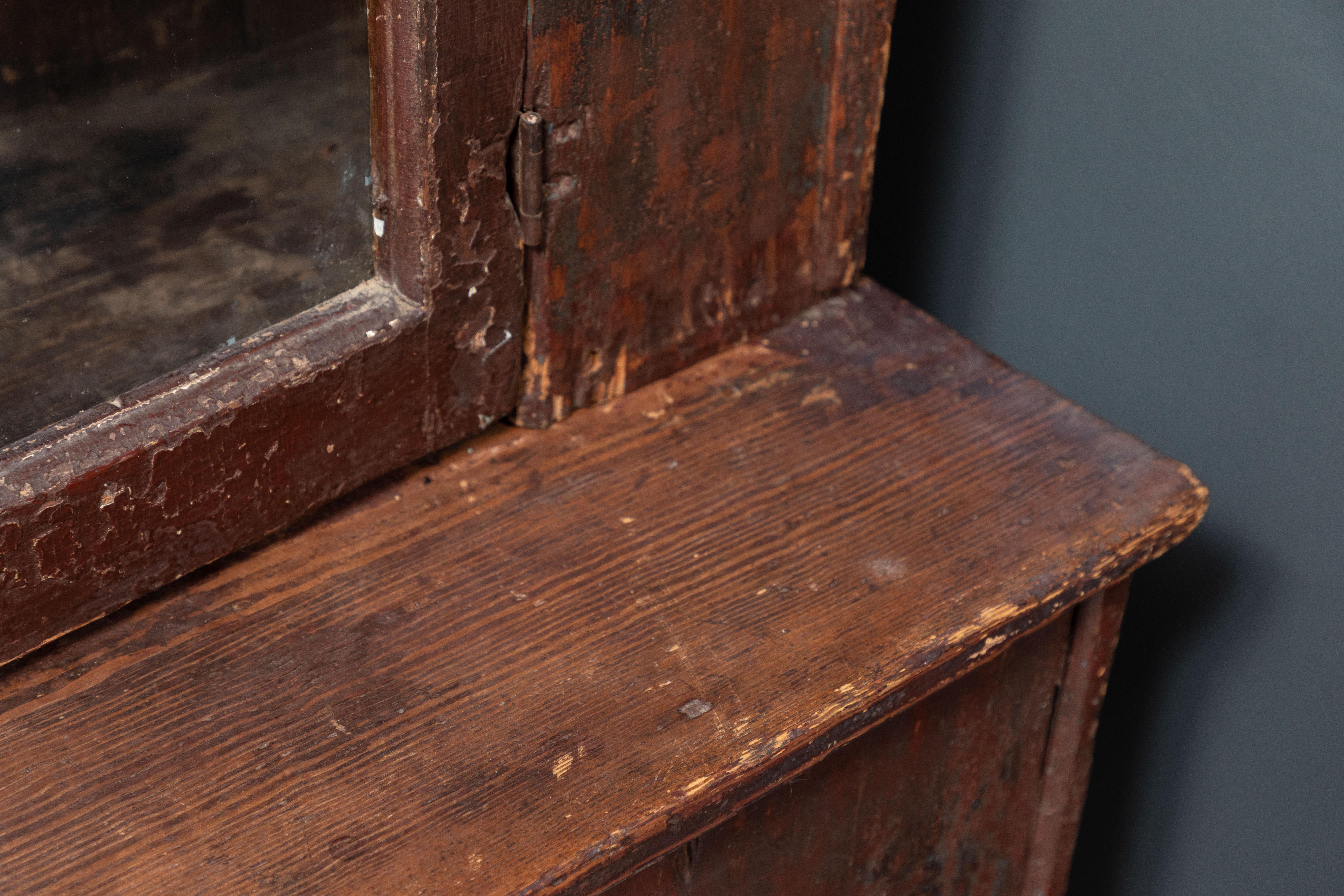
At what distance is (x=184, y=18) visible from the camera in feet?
2.80

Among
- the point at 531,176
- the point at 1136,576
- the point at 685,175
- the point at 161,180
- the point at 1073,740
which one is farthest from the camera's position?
the point at 1136,576

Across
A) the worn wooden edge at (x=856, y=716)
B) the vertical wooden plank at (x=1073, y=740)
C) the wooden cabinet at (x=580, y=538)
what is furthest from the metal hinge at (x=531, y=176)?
the vertical wooden plank at (x=1073, y=740)

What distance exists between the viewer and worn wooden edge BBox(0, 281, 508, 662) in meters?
0.89

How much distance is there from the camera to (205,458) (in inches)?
37.2

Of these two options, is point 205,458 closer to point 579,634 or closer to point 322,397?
point 322,397

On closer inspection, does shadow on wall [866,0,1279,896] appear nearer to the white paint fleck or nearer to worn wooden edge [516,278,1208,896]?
worn wooden edge [516,278,1208,896]

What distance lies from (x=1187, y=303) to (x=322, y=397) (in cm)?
71

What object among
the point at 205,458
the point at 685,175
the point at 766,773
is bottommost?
the point at 766,773

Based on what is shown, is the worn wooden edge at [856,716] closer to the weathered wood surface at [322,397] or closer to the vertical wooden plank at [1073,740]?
the vertical wooden plank at [1073,740]

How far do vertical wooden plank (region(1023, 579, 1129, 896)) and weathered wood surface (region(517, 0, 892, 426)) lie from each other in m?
0.37

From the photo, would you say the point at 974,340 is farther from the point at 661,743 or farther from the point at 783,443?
the point at 661,743

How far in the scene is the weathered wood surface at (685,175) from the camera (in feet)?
3.35

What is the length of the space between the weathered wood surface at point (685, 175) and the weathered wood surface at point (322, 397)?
4cm

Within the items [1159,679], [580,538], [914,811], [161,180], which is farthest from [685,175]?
[1159,679]
